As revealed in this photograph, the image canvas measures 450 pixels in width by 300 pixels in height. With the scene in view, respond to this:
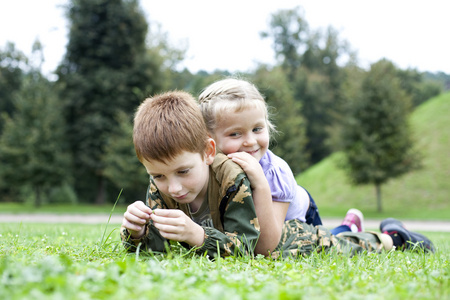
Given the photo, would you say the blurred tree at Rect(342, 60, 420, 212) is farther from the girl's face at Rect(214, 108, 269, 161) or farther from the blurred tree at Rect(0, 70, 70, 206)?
the girl's face at Rect(214, 108, 269, 161)

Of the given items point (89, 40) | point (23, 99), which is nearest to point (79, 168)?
point (23, 99)

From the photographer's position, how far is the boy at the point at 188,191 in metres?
3.07

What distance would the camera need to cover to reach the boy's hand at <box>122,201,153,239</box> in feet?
10.3

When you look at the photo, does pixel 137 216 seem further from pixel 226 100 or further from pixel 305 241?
pixel 305 241

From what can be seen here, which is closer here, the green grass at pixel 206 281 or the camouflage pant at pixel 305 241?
the green grass at pixel 206 281

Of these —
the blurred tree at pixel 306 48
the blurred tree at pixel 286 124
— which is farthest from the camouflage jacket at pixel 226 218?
the blurred tree at pixel 306 48

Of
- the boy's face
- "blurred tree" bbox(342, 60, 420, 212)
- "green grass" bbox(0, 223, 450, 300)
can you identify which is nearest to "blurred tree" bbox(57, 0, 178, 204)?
"blurred tree" bbox(342, 60, 420, 212)

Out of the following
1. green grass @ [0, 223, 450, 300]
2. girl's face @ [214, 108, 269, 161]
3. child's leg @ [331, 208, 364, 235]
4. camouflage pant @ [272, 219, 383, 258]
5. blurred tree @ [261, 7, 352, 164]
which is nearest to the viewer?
green grass @ [0, 223, 450, 300]

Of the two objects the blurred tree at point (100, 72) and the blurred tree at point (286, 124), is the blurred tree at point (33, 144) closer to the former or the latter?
the blurred tree at point (100, 72)

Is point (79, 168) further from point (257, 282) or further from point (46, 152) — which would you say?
point (257, 282)

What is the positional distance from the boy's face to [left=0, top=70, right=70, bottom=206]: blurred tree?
70.5 ft

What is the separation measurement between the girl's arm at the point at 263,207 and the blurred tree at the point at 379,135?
17.5 meters

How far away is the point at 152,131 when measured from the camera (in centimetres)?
317

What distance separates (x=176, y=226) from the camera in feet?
9.69
